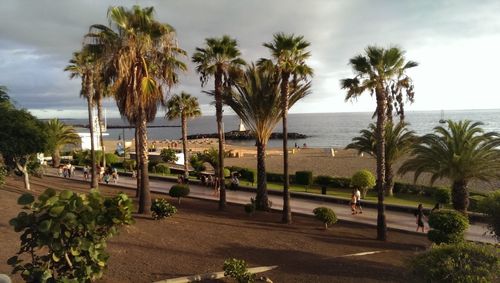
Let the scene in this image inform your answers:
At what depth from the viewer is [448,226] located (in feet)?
46.1

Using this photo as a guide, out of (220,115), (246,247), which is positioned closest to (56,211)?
(246,247)

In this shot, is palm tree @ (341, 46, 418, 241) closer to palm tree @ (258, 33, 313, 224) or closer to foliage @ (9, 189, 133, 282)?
palm tree @ (258, 33, 313, 224)

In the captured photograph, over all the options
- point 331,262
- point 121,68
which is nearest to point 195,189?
point 121,68

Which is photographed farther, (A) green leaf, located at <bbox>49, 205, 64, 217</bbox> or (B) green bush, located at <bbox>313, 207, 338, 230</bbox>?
(B) green bush, located at <bbox>313, 207, 338, 230</bbox>

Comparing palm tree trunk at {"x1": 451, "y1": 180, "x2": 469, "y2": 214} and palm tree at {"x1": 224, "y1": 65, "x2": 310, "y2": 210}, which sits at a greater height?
palm tree at {"x1": 224, "y1": 65, "x2": 310, "y2": 210}

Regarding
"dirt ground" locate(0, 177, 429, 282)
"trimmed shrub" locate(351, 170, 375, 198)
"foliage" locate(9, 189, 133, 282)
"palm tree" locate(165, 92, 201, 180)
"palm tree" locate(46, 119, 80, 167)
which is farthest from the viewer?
"palm tree" locate(46, 119, 80, 167)

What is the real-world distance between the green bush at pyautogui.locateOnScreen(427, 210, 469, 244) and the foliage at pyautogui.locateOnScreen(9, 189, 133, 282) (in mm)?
11537

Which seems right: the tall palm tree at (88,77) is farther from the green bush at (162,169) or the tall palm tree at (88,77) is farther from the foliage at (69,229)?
the foliage at (69,229)

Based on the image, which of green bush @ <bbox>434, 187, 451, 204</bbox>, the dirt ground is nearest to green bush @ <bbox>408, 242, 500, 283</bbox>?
the dirt ground

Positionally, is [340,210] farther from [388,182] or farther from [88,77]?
[88,77]

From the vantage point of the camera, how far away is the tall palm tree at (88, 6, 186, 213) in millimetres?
17047

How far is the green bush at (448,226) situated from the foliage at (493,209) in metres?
0.85

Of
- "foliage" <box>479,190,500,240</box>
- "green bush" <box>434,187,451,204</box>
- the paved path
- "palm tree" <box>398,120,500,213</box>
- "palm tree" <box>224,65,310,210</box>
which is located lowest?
the paved path

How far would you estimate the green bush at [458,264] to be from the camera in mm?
7145
